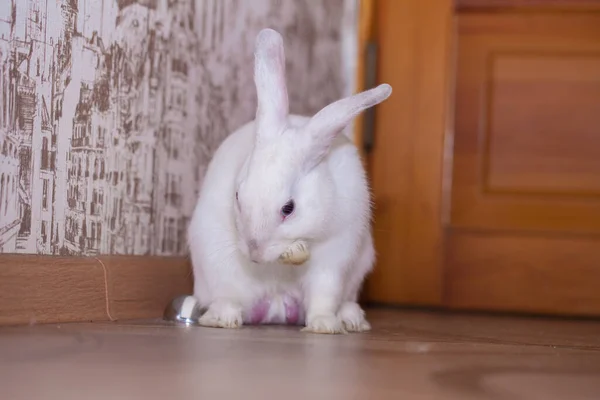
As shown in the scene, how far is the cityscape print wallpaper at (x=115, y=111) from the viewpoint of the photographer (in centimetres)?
188

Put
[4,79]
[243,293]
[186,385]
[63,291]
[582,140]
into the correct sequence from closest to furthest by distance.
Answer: [186,385], [4,79], [63,291], [243,293], [582,140]

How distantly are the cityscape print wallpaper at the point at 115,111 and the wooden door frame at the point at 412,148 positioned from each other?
1.49 ft

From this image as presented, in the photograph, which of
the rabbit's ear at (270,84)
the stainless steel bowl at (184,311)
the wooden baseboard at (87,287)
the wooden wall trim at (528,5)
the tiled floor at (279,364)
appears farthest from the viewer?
the wooden wall trim at (528,5)

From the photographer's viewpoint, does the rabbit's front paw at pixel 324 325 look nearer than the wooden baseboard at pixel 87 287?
No

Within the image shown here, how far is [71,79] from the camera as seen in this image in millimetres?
2021

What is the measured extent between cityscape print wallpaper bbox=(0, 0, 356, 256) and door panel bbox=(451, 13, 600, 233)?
0.71 meters

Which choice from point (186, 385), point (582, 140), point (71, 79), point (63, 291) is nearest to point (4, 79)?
point (71, 79)

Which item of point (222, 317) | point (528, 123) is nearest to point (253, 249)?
point (222, 317)

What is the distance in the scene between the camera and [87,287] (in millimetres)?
2084

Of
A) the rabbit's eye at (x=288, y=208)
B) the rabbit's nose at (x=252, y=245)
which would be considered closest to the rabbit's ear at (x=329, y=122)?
the rabbit's eye at (x=288, y=208)

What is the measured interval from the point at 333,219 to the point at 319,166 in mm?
115

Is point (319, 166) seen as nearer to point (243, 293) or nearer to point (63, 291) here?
point (243, 293)

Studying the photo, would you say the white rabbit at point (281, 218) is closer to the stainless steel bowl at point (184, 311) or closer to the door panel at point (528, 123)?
the stainless steel bowl at point (184, 311)

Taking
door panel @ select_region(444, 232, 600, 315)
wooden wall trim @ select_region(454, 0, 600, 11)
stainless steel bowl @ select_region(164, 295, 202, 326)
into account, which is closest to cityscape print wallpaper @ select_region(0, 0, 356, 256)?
stainless steel bowl @ select_region(164, 295, 202, 326)
